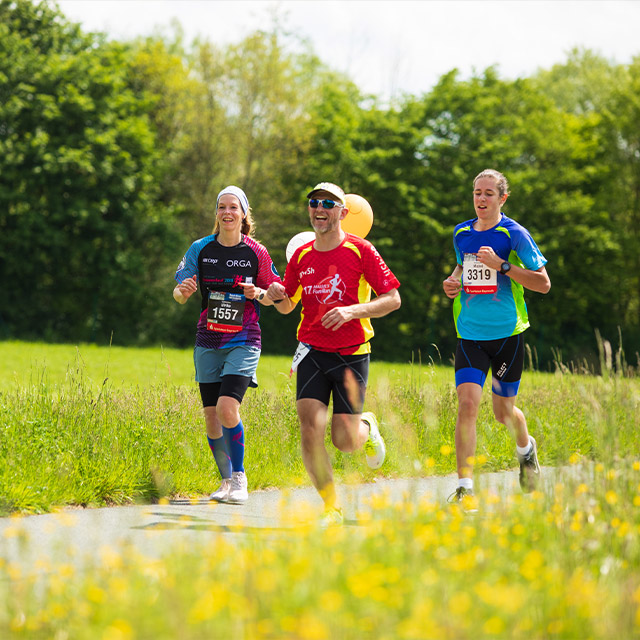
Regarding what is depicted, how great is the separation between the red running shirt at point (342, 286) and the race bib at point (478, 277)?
3.44 ft

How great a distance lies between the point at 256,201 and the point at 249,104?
154 inches

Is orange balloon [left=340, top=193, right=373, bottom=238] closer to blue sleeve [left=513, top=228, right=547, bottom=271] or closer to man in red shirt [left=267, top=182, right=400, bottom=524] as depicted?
blue sleeve [left=513, top=228, right=547, bottom=271]

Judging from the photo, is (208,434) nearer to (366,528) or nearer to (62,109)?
(366,528)

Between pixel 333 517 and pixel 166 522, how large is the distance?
3.62 ft

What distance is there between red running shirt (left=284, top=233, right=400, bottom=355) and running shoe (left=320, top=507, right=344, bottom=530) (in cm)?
103

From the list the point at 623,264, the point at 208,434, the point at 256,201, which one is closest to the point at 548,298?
the point at 623,264

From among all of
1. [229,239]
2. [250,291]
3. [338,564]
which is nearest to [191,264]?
[229,239]

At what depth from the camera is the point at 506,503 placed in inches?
193

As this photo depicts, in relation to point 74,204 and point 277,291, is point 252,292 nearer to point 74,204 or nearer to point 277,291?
point 277,291

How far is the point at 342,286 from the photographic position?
6.06 meters

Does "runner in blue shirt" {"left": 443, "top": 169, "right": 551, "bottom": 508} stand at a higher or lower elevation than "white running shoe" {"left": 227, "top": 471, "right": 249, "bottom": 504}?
higher

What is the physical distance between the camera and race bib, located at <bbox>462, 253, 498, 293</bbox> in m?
6.96

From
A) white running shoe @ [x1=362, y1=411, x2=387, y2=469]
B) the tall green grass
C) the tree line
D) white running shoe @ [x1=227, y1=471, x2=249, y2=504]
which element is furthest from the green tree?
white running shoe @ [x1=362, y1=411, x2=387, y2=469]

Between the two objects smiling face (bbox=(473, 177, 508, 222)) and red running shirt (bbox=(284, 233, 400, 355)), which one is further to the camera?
smiling face (bbox=(473, 177, 508, 222))
